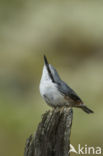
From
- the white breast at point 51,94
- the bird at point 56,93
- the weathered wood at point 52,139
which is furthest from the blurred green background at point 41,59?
the weathered wood at point 52,139

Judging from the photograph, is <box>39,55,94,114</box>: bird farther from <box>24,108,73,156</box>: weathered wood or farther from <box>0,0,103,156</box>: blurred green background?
<box>0,0,103,156</box>: blurred green background

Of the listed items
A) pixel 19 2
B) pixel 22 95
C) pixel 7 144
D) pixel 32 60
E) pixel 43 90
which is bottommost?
pixel 43 90

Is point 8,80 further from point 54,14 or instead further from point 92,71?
point 54,14

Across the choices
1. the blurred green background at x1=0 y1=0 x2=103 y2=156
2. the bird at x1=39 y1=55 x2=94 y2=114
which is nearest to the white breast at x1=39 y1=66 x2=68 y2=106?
the bird at x1=39 y1=55 x2=94 y2=114

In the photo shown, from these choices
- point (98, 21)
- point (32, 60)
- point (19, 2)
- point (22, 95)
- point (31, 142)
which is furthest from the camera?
point (19, 2)

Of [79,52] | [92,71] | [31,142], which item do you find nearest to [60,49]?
[79,52]

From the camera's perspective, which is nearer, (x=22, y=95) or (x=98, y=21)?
(x=22, y=95)

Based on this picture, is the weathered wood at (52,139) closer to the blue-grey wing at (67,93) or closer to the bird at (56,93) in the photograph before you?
the bird at (56,93)
